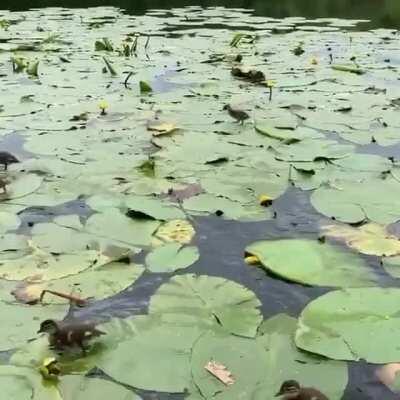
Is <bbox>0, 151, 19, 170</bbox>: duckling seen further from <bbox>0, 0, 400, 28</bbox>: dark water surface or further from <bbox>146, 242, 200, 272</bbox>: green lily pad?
<bbox>0, 0, 400, 28</bbox>: dark water surface

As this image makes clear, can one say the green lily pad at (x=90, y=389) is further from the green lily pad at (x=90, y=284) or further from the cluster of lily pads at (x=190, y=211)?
the green lily pad at (x=90, y=284)

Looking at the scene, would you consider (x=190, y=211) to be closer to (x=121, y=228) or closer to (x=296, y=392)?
(x=121, y=228)

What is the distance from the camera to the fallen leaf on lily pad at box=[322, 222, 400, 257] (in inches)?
83.1

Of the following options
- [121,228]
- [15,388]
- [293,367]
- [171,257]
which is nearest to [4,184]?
[121,228]

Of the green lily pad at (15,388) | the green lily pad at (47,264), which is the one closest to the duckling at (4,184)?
the green lily pad at (47,264)

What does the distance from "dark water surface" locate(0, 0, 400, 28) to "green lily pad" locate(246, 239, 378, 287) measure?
8.54m

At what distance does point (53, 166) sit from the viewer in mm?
2971

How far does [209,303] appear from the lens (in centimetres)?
182

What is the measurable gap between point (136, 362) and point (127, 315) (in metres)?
→ 0.25

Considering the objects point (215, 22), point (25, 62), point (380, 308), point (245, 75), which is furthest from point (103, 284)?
point (215, 22)

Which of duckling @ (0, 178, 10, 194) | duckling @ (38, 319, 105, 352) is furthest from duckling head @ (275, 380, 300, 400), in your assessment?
duckling @ (0, 178, 10, 194)

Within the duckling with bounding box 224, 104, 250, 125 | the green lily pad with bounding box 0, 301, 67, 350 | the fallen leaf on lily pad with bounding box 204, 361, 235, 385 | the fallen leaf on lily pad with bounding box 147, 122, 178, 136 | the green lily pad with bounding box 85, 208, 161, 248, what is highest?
the duckling with bounding box 224, 104, 250, 125

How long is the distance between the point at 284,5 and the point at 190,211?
1081 centimetres

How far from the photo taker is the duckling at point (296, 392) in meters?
1.39
